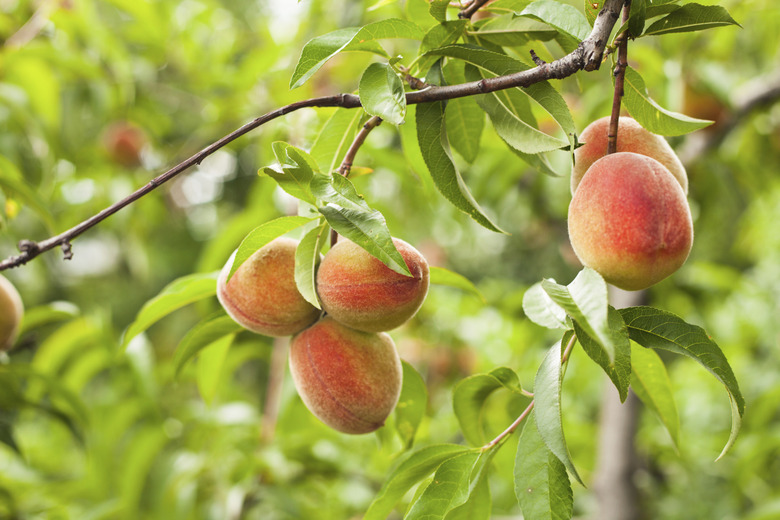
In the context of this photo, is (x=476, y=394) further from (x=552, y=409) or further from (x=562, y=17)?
(x=562, y=17)

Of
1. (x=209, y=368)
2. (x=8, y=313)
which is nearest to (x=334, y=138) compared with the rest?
(x=209, y=368)

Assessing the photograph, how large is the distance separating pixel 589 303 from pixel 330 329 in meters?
0.33

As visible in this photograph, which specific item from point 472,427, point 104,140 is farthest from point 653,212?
point 104,140

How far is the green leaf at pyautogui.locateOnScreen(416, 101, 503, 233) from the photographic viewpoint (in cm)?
62

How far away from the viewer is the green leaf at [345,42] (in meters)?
0.58

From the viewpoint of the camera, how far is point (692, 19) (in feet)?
1.85

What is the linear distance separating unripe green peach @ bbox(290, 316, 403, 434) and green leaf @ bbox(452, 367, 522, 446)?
7cm

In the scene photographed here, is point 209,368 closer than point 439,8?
No

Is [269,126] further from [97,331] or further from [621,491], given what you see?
[621,491]

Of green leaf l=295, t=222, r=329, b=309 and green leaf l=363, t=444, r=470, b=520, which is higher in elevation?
green leaf l=295, t=222, r=329, b=309

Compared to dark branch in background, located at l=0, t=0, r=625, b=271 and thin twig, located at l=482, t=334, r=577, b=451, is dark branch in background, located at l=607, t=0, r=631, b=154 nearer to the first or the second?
dark branch in background, located at l=0, t=0, r=625, b=271

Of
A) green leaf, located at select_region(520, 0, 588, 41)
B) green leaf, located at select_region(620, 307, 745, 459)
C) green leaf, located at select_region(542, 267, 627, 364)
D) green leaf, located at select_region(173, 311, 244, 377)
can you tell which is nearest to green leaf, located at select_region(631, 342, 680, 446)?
green leaf, located at select_region(620, 307, 745, 459)

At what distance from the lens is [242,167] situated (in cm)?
349

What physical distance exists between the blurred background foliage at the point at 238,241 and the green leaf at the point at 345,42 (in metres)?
0.15
